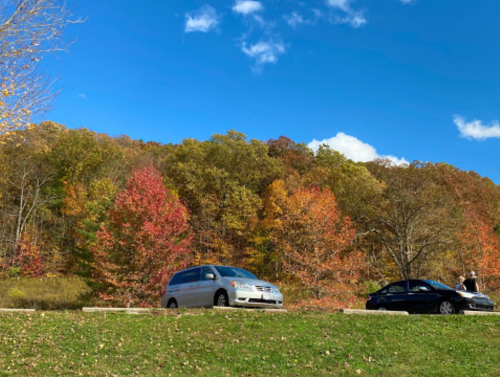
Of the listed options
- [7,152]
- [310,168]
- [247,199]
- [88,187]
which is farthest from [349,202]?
[7,152]

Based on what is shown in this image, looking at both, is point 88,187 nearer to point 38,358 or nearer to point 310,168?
point 310,168

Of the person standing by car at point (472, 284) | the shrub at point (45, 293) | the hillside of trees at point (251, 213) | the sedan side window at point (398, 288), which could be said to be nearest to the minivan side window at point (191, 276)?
the hillside of trees at point (251, 213)

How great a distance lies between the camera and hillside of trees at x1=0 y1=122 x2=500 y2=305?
30297 millimetres

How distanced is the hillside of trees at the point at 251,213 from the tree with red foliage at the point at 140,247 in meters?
0.26

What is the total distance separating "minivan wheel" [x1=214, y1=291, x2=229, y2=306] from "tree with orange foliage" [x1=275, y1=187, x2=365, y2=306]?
14704 millimetres

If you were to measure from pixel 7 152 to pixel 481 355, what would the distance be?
46317 mm

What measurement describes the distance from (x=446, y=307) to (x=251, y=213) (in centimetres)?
2676

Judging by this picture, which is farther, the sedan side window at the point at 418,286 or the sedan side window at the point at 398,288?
the sedan side window at the point at 398,288

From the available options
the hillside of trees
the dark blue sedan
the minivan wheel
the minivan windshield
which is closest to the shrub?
the hillside of trees

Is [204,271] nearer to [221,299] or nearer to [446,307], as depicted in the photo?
[221,299]

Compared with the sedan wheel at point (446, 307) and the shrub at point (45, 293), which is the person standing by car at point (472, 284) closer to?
the sedan wheel at point (446, 307)

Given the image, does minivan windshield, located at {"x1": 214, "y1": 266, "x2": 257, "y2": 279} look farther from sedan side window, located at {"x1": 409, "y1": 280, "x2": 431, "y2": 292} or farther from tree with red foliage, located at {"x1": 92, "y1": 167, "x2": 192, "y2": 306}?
tree with red foliage, located at {"x1": 92, "y1": 167, "x2": 192, "y2": 306}

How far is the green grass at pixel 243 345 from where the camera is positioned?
789 cm

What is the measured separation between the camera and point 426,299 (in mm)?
15695
